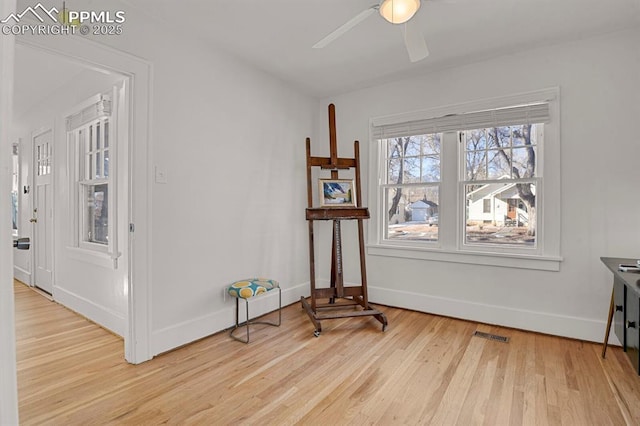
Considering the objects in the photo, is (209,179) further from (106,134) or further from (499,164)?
(499,164)

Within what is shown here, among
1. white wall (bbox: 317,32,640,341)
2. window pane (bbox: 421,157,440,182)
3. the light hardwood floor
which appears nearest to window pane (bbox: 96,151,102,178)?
the light hardwood floor

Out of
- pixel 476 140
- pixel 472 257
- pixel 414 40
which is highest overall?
pixel 414 40

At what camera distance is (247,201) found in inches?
127

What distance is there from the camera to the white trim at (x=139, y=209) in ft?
7.65

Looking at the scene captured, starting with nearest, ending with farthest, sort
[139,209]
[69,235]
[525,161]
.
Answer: [139,209] → [525,161] → [69,235]

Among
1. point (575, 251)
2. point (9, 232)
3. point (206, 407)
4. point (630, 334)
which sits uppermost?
point (9, 232)

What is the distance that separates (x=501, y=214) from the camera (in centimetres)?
316

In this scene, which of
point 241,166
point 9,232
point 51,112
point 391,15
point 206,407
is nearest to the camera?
point 9,232

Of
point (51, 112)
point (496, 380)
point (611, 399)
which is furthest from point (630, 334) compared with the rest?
point (51, 112)

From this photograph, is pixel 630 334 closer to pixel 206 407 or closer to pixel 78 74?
pixel 206 407

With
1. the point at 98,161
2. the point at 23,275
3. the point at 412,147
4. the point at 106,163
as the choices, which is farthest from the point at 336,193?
the point at 23,275

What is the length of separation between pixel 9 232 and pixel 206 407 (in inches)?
69.4

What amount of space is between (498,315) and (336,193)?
1.95 m

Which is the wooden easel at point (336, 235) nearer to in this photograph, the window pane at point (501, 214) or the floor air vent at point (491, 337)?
the floor air vent at point (491, 337)
